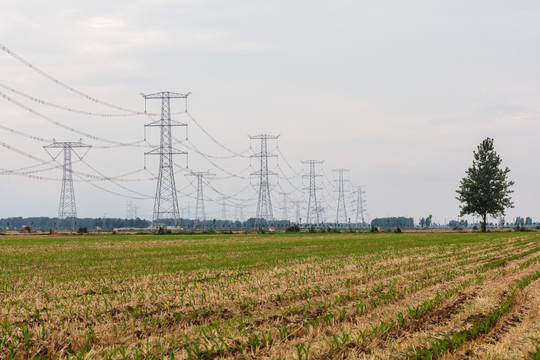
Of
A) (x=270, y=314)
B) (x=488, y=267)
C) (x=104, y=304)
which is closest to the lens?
(x=270, y=314)

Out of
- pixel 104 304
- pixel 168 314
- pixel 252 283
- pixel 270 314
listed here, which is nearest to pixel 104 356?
pixel 168 314

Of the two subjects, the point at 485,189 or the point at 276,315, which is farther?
the point at 485,189

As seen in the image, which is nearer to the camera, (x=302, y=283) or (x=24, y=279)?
(x=302, y=283)

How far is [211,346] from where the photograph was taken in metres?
10.1

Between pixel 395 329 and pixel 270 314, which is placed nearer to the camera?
pixel 395 329

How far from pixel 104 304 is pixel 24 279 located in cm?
994

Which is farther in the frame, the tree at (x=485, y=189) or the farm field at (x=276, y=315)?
the tree at (x=485, y=189)

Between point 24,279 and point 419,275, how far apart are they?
1784 centimetres

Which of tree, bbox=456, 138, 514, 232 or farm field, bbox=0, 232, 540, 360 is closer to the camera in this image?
farm field, bbox=0, 232, 540, 360

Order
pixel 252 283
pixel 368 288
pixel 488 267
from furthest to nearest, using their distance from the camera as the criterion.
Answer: pixel 488 267
pixel 252 283
pixel 368 288

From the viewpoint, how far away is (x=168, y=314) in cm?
1366

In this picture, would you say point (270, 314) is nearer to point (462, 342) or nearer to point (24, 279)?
point (462, 342)

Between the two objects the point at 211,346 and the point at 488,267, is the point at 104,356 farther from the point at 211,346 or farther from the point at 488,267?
the point at 488,267

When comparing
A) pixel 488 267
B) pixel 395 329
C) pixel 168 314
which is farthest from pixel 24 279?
pixel 488 267
